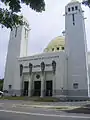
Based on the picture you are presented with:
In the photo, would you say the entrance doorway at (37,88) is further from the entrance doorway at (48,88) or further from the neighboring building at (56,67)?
the entrance doorway at (48,88)

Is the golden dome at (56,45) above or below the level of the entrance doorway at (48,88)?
above

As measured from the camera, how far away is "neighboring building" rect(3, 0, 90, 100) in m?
44.2

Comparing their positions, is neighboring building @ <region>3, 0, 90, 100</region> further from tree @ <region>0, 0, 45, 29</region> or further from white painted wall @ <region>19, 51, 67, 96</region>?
tree @ <region>0, 0, 45, 29</region>

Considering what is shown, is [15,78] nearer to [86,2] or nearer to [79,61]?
[79,61]

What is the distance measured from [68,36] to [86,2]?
142 feet

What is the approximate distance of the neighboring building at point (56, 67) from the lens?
4419 centimetres

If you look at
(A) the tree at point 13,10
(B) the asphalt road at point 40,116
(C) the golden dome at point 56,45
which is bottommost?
(B) the asphalt road at point 40,116

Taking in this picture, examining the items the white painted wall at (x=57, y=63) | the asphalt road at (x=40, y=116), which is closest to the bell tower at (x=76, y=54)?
the white painted wall at (x=57, y=63)

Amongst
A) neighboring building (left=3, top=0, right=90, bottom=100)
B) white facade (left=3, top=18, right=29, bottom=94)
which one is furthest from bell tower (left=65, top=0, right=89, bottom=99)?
white facade (left=3, top=18, right=29, bottom=94)

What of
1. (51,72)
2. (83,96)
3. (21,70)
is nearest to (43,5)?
(83,96)

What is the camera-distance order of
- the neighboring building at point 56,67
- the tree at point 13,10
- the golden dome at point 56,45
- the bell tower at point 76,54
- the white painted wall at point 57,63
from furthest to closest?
the golden dome at point 56,45 < the white painted wall at point 57,63 < the neighboring building at point 56,67 < the bell tower at point 76,54 < the tree at point 13,10

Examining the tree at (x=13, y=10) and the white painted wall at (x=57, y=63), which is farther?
the white painted wall at (x=57, y=63)

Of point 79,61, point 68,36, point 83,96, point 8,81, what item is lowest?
point 83,96

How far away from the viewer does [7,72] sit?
53.2 m
